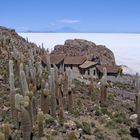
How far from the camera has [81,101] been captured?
2661 cm

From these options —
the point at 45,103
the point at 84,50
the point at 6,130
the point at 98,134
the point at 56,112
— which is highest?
the point at 45,103

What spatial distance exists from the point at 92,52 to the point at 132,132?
157ft

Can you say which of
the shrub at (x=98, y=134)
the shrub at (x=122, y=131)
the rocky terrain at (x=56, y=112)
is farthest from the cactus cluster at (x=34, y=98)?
the shrub at (x=122, y=131)

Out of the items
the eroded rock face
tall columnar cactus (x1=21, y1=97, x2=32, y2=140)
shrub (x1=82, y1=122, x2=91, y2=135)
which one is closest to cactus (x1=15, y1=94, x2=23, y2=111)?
tall columnar cactus (x1=21, y1=97, x2=32, y2=140)

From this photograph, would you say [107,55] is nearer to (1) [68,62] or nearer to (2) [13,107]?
(1) [68,62]

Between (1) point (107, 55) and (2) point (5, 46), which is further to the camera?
(1) point (107, 55)

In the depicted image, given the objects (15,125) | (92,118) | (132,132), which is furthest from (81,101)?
(15,125)

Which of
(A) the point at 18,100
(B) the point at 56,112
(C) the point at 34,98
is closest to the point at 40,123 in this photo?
(A) the point at 18,100

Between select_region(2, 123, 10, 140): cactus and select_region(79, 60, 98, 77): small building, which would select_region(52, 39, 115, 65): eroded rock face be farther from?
select_region(2, 123, 10, 140): cactus

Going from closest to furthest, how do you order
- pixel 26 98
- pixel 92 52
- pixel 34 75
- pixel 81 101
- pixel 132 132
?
pixel 26 98, pixel 132 132, pixel 34 75, pixel 81 101, pixel 92 52

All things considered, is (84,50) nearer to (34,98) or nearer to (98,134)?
(34,98)

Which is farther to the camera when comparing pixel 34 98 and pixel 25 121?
pixel 34 98

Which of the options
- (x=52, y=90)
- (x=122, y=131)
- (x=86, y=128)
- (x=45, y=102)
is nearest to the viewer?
(x=86, y=128)

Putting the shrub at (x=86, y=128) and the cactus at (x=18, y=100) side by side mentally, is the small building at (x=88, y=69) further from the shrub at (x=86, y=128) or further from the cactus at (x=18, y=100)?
the cactus at (x=18, y=100)
